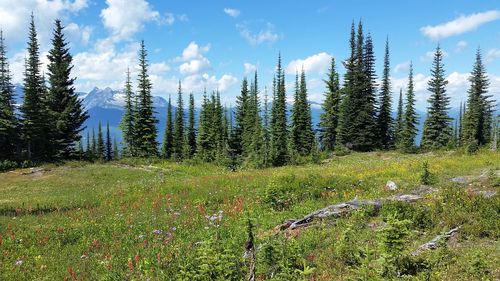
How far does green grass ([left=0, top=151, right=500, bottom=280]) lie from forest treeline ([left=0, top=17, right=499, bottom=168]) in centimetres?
2084

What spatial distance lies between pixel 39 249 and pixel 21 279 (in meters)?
2.82

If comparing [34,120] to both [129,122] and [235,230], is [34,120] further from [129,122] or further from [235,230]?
[235,230]

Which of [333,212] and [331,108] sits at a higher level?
[331,108]

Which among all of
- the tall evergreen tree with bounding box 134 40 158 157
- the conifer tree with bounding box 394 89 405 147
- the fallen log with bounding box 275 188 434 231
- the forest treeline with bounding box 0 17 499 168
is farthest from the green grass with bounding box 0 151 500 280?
the conifer tree with bounding box 394 89 405 147

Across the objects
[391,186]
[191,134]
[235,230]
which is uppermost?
[191,134]

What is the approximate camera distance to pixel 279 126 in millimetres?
67375

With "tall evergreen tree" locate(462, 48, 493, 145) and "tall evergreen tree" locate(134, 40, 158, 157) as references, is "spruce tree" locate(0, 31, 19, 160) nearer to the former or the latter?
"tall evergreen tree" locate(134, 40, 158, 157)

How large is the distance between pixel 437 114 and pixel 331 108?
17.0 metres

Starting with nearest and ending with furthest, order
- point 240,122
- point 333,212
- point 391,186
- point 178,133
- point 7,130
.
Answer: point 333,212 < point 391,186 < point 7,130 < point 240,122 < point 178,133

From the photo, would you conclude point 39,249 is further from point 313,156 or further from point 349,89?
point 349,89

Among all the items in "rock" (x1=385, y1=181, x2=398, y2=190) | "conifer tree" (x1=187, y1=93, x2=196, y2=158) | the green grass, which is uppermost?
"conifer tree" (x1=187, y1=93, x2=196, y2=158)

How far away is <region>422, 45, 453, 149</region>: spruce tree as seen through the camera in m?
58.7

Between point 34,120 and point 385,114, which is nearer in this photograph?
point 34,120

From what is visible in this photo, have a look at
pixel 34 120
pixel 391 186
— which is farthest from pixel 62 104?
pixel 391 186
